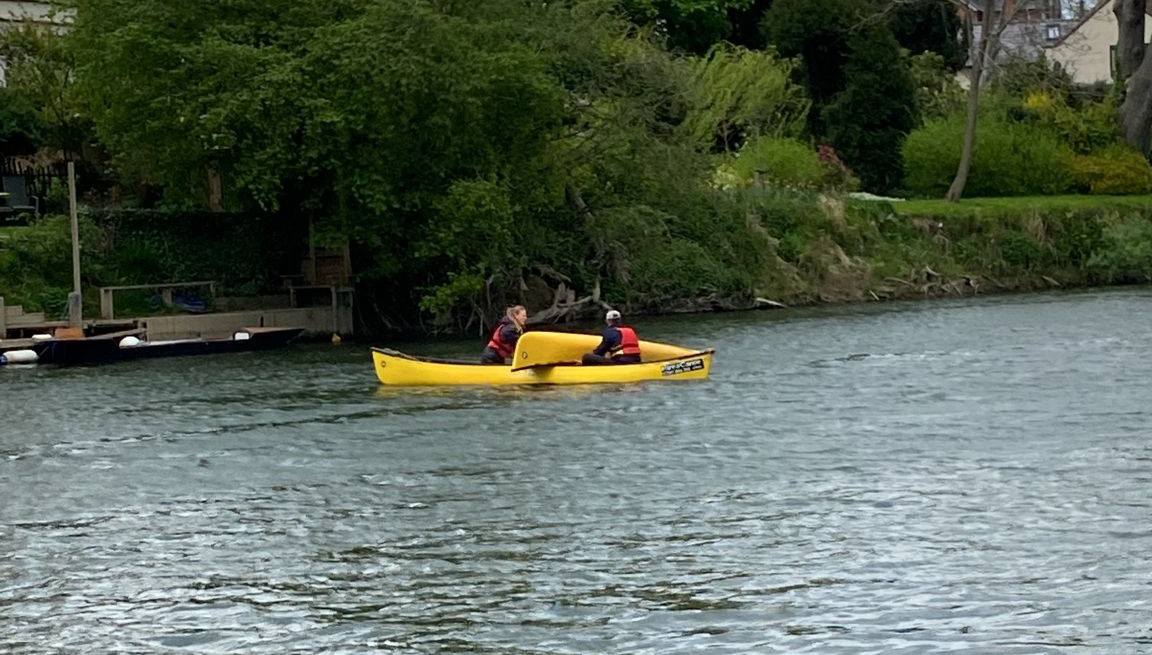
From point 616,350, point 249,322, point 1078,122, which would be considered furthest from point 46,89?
point 1078,122

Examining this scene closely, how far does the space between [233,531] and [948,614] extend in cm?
783

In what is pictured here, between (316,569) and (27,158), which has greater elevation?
(27,158)

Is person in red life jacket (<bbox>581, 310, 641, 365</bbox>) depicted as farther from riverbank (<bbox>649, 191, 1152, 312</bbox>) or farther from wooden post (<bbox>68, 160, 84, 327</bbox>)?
riverbank (<bbox>649, 191, 1152, 312</bbox>)

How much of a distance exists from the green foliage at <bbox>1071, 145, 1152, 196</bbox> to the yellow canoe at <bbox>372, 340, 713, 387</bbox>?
3763 centimetres

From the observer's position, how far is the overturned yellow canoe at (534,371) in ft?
102

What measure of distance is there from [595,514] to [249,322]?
25.7 metres

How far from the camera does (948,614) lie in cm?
1462

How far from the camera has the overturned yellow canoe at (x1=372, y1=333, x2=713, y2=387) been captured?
31016 mm

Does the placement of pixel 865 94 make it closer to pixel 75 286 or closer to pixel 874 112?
pixel 874 112

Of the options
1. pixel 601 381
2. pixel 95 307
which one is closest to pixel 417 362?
pixel 601 381

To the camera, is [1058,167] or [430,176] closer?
[430,176]

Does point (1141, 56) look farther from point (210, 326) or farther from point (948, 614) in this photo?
point (948, 614)

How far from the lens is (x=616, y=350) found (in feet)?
103

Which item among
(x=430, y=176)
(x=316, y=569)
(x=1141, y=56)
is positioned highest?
(x=1141, y=56)
